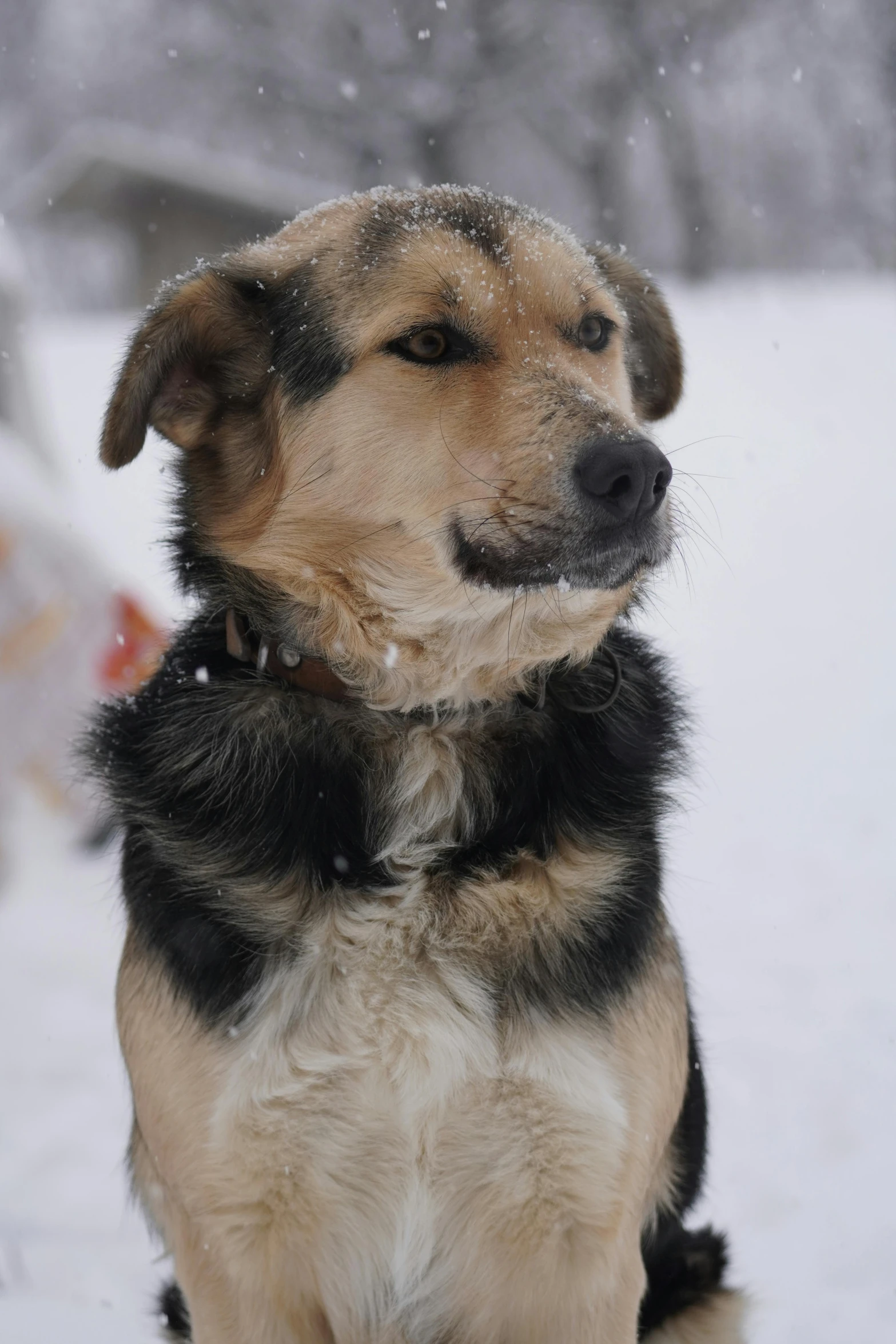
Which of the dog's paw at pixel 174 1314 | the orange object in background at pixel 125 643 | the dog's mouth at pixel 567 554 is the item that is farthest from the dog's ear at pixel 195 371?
the orange object in background at pixel 125 643

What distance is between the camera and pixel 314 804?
2.34m

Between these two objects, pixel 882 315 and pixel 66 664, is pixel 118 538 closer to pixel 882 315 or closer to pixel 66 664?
pixel 66 664

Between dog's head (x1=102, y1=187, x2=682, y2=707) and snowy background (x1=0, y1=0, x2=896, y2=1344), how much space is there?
0.31m

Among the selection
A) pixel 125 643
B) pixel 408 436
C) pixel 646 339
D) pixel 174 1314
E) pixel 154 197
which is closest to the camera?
pixel 408 436

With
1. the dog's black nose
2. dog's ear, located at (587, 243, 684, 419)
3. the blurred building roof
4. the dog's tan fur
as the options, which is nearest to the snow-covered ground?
dog's ear, located at (587, 243, 684, 419)

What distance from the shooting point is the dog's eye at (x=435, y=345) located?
233 cm

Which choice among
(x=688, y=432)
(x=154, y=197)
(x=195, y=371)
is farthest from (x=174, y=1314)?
(x=154, y=197)

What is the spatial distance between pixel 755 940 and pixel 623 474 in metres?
3.40

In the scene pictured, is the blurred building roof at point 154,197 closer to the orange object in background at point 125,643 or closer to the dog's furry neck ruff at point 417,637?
the orange object in background at point 125,643

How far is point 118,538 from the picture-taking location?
34.0ft

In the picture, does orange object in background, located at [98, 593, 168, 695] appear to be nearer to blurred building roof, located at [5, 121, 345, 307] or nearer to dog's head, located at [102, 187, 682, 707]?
dog's head, located at [102, 187, 682, 707]

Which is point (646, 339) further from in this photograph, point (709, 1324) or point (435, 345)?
point (709, 1324)

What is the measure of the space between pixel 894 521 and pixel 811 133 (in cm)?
1450

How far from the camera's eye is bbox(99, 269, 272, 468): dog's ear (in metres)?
2.33
